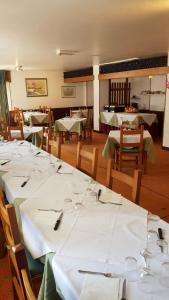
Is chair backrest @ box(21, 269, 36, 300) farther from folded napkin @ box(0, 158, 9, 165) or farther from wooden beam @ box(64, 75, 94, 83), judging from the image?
wooden beam @ box(64, 75, 94, 83)

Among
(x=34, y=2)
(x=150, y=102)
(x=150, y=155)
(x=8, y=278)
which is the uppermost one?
(x=34, y=2)

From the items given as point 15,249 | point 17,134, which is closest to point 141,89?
point 17,134

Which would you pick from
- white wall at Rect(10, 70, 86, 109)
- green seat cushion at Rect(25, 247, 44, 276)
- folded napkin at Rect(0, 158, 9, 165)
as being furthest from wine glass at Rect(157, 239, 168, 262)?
white wall at Rect(10, 70, 86, 109)

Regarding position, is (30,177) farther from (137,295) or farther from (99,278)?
(137,295)

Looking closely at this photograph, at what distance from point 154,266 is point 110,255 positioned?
8.2 inches

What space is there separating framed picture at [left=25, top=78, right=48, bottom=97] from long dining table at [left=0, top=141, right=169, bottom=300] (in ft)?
25.4

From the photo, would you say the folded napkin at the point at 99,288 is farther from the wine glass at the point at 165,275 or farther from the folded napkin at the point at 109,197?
the folded napkin at the point at 109,197

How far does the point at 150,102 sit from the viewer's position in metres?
8.82

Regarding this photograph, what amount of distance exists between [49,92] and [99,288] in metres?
9.49

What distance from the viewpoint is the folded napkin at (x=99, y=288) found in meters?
0.93

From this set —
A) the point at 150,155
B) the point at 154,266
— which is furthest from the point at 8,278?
the point at 150,155

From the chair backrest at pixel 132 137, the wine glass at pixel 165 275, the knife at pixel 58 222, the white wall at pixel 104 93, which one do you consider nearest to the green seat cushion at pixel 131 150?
the chair backrest at pixel 132 137

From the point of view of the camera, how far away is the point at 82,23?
3.09 metres

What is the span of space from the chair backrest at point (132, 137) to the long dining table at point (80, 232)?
1.93 m
